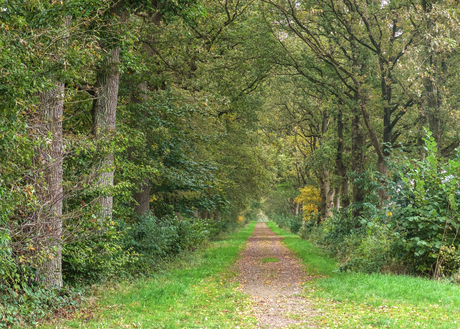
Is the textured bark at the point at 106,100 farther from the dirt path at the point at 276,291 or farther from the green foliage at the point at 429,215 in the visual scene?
the green foliage at the point at 429,215

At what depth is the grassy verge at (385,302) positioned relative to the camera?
22.2 ft

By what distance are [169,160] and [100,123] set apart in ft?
19.9

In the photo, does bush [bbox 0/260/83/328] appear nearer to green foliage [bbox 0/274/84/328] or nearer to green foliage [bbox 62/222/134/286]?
green foliage [bbox 0/274/84/328]

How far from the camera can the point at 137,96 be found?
13.5m

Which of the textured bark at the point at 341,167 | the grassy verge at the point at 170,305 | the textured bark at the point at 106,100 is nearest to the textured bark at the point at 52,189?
the grassy verge at the point at 170,305

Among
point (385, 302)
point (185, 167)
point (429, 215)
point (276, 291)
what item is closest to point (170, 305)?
point (276, 291)

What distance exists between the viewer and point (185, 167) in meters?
16.1

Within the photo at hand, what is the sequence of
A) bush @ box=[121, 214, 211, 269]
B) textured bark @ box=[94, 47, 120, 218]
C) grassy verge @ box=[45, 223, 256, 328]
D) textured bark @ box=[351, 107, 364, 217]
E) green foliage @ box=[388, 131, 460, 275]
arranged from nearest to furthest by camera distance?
grassy verge @ box=[45, 223, 256, 328] < textured bark @ box=[94, 47, 120, 218] < green foliage @ box=[388, 131, 460, 275] < bush @ box=[121, 214, 211, 269] < textured bark @ box=[351, 107, 364, 217]

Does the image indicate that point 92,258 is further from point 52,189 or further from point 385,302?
point 385,302

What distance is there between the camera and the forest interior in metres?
6.74

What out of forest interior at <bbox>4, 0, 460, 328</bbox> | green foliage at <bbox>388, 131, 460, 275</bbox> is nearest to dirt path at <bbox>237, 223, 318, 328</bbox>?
forest interior at <bbox>4, 0, 460, 328</bbox>

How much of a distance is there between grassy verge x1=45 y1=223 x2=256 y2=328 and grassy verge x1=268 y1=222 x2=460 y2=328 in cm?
171

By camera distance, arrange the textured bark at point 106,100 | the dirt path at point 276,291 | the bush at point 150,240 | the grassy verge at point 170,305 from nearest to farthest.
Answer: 1. the grassy verge at point 170,305
2. the dirt path at point 276,291
3. the textured bark at point 106,100
4. the bush at point 150,240

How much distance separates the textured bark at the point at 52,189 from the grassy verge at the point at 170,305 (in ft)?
3.69
